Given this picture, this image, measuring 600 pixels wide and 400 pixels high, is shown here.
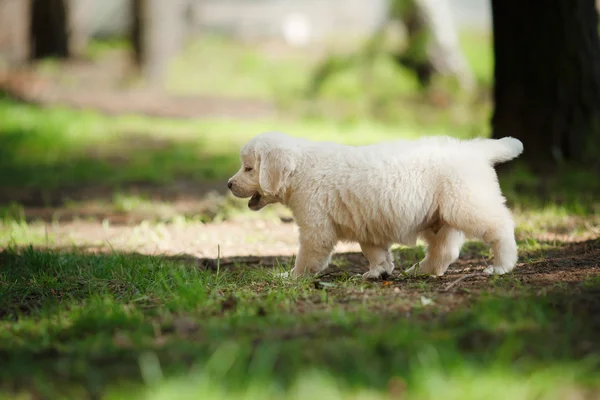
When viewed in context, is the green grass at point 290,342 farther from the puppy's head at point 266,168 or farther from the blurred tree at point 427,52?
the blurred tree at point 427,52

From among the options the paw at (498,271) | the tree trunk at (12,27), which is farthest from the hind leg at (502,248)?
the tree trunk at (12,27)

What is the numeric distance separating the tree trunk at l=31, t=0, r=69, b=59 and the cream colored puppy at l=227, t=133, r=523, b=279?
50.5 ft

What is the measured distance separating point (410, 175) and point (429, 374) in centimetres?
198

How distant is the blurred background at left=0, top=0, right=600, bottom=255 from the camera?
7.27m

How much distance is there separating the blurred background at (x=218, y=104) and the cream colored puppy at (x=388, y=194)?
1.14m

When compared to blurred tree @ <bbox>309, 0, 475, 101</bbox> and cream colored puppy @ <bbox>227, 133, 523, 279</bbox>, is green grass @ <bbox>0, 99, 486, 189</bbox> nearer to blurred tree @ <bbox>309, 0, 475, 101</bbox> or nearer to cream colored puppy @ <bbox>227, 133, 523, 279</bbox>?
blurred tree @ <bbox>309, 0, 475, 101</bbox>

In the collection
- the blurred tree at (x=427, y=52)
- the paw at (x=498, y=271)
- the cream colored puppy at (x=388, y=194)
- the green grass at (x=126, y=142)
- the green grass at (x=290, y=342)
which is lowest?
the green grass at (x=126, y=142)

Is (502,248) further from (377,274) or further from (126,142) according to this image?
(126,142)

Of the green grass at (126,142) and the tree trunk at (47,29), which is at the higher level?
the tree trunk at (47,29)

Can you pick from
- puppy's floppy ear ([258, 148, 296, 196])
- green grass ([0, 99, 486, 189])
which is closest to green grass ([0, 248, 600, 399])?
puppy's floppy ear ([258, 148, 296, 196])

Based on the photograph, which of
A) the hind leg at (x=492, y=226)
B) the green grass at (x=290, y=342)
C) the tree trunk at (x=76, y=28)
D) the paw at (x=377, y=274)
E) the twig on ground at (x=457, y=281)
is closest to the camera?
the green grass at (x=290, y=342)

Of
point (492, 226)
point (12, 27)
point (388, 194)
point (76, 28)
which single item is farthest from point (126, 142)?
point (12, 27)

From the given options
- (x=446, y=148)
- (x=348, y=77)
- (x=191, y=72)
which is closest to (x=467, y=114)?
(x=348, y=77)

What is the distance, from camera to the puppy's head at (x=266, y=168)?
15.3 feet
